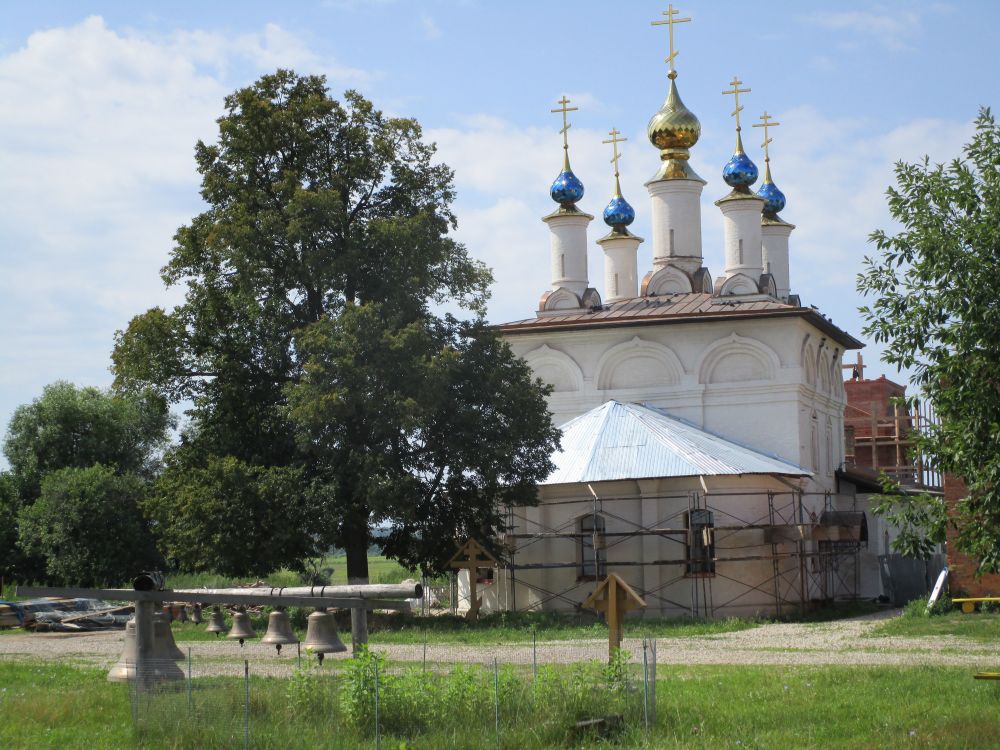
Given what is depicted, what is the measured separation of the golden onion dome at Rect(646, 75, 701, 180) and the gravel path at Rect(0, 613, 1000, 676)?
1499 centimetres

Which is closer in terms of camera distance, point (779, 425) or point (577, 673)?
point (577, 673)

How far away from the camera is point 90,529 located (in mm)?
38625

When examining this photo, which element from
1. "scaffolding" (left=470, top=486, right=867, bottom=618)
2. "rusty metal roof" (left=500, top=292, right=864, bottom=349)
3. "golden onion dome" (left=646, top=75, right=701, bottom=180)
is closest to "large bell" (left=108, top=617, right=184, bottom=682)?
"scaffolding" (left=470, top=486, right=867, bottom=618)

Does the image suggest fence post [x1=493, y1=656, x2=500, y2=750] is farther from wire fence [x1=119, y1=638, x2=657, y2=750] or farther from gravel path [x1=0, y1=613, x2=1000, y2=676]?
gravel path [x1=0, y1=613, x2=1000, y2=676]

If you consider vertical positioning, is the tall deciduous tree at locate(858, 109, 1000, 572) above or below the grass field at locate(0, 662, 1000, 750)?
above

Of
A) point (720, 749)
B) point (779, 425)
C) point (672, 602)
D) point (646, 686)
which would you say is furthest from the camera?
point (779, 425)

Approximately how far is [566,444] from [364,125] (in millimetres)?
8549

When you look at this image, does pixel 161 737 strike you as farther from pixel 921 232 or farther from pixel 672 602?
pixel 672 602

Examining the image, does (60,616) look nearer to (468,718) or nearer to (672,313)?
(672,313)

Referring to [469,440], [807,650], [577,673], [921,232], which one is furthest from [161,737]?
[469,440]

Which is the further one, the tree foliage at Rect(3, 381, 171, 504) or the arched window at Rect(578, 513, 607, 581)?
the tree foliage at Rect(3, 381, 171, 504)

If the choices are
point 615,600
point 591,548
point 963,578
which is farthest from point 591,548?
point 615,600

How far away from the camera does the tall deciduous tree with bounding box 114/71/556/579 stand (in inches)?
1011

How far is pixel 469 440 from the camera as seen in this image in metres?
26.7
